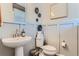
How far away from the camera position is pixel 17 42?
3.80 ft

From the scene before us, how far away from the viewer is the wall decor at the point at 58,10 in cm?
121

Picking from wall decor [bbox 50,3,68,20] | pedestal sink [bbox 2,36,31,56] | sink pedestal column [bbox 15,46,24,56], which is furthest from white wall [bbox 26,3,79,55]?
sink pedestal column [bbox 15,46,24,56]

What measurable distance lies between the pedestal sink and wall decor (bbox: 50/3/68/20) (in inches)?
14.8

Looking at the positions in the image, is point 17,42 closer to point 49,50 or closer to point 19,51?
point 19,51

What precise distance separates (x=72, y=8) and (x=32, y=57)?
0.70 metres

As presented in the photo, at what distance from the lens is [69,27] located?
120 cm

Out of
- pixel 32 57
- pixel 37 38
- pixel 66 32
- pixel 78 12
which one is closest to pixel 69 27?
pixel 66 32

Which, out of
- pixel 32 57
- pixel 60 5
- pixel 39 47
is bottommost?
pixel 32 57

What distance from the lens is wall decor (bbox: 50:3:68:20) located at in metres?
1.21

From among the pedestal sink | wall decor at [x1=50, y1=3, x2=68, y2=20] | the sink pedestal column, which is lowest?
the sink pedestal column

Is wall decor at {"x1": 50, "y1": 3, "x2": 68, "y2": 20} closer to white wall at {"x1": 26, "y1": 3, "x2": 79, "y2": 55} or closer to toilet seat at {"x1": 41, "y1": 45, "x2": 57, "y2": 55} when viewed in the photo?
white wall at {"x1": 26, "y1": 3, "x2": 79, "y2": 55}

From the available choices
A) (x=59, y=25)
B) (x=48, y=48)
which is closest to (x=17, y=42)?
(x=48, y=48)

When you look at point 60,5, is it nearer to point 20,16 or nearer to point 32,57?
point 20,16

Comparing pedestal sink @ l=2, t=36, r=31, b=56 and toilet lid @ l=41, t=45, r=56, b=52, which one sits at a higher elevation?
pedestal sink @ l=2, t=36, r=31, b=56
